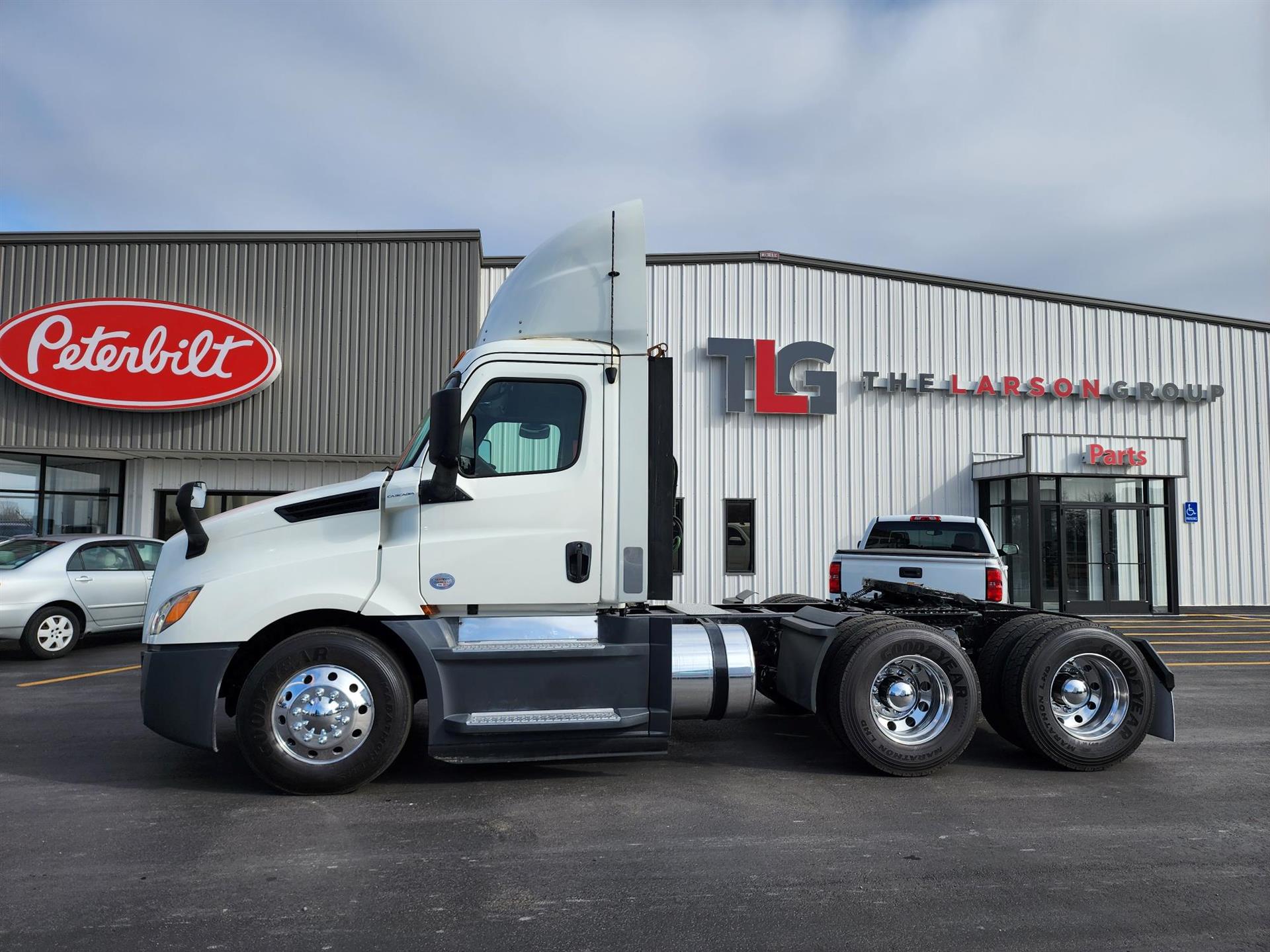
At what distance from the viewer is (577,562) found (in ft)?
18.3

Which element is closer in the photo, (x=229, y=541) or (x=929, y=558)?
(x=229, y=541)

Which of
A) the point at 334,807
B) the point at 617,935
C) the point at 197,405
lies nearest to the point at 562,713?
the point at 334,807

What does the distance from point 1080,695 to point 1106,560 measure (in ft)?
43.3

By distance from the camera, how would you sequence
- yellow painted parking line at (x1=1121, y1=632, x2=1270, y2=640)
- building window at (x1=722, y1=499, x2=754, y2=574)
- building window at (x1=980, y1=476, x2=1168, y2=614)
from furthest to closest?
building window at (x1=722, y1=499, x2=754, y2=574)
building window at (x1=980, y1=476, x2=1168, y2=614)
yellow painted parking line at (x1=1121, y1=632, x2=1270, y2=640)

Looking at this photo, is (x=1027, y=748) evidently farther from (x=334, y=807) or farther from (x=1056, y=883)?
(x=334, y=807)

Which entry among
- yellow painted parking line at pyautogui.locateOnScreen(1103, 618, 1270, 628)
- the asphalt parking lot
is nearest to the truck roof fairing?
the asphalt parking lot

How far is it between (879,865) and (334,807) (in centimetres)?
309

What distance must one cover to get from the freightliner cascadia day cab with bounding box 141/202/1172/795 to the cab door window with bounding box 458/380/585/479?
0.01 m

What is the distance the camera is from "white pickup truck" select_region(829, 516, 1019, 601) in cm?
1024

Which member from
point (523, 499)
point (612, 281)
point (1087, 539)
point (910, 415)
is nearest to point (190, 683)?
point (523, 499)

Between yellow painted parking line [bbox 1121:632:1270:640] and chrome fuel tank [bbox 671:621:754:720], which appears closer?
chrome fuel tank [bbox 671:621:754:720]

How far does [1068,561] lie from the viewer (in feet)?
56.9

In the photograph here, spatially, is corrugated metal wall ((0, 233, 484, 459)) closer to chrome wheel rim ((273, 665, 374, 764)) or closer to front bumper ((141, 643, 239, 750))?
front bumper ((141, 643, 239, 750))

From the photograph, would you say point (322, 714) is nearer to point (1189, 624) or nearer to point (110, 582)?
point (110, 582)
